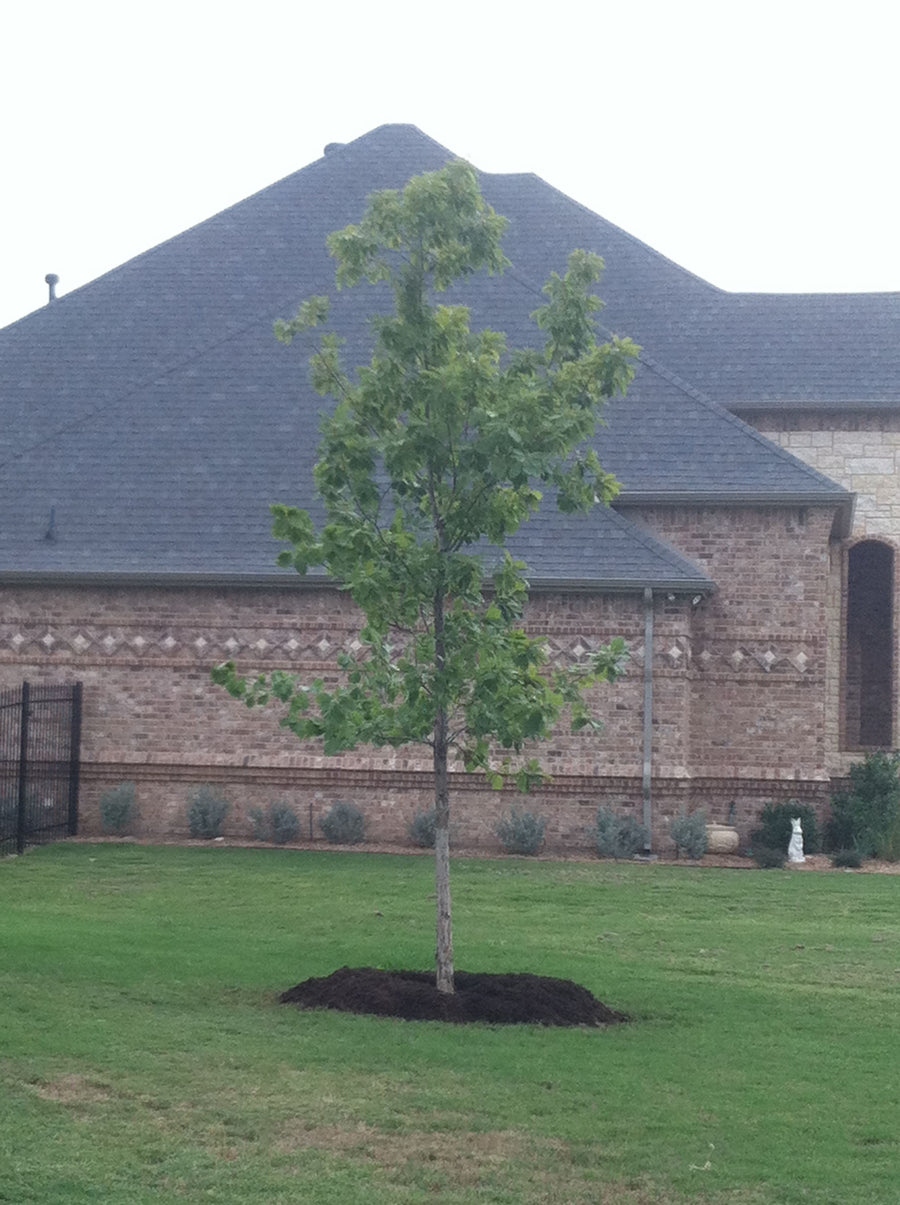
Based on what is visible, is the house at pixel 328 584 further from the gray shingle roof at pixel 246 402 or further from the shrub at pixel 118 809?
the shrub at pixel 118 809

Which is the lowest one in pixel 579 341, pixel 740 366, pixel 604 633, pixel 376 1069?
pixel 376 1069

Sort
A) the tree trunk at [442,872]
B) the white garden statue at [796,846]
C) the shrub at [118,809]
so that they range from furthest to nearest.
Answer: the shrub at [118,809], the white garden statue at [796,846], the tree trunk at [442,872]

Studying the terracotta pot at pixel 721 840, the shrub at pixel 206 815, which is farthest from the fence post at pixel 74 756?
the terracotta pot at pixel 721 840

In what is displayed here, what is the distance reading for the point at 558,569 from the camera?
66.4ft

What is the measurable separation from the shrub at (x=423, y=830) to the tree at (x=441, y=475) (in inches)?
343

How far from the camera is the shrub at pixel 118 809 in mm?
20672

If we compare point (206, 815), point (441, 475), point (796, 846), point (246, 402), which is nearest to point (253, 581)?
point (206, 815)

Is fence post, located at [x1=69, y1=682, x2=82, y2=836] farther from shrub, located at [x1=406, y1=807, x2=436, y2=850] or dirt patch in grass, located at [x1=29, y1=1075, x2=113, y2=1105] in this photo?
dirt patch in grass, located at [x1=29, y1=1075, x2=113, y2=1105]

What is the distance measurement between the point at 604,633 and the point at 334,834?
13.9 feet

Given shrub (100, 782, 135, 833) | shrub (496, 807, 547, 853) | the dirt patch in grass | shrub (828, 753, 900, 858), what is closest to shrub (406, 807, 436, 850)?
shrub (496, 807, 547, 853)

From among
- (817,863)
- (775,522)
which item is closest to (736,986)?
(817,863)

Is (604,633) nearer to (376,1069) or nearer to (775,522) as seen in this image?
(775,522)

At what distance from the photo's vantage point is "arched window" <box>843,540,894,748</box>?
2506 cm

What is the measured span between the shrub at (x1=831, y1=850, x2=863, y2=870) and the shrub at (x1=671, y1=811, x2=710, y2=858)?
1.61 metres
